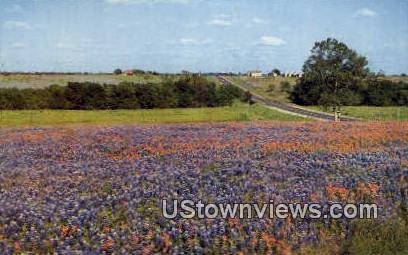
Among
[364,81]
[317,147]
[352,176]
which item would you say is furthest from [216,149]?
[364,81]

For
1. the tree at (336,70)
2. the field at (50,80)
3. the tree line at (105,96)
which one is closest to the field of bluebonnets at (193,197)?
the tree at (336,70)

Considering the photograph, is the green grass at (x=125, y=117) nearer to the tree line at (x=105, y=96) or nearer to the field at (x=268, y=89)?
the tree line at (x=105, y=96)

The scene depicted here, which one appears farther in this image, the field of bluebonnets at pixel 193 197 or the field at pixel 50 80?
the field at pixel 50 80

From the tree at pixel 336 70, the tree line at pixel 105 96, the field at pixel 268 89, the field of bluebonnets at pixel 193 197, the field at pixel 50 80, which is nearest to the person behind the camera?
the field of bluebonnets at pixel 193 197

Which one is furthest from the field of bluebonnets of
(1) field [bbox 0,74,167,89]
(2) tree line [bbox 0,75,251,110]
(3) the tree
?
(1) field [bbox 0,74,167,89]

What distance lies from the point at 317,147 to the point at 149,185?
558 cm

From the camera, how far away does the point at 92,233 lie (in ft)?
18.8

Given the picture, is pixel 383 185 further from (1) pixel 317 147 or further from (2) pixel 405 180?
(1) pixel 317 147

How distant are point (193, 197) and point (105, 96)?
68500mm

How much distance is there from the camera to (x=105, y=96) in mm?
73812

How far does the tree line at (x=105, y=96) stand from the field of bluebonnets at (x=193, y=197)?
62889 millimetres

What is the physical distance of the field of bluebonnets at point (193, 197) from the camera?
18.6 ft

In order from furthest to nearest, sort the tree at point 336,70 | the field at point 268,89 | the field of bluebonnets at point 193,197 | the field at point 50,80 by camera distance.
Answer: the field at point 268,89 → the field at point 50,80 → the tree at point 336,70 → the field of bluebonnets at point 193,197

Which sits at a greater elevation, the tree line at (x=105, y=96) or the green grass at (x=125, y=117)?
the tree line at (x=105, y=96)
